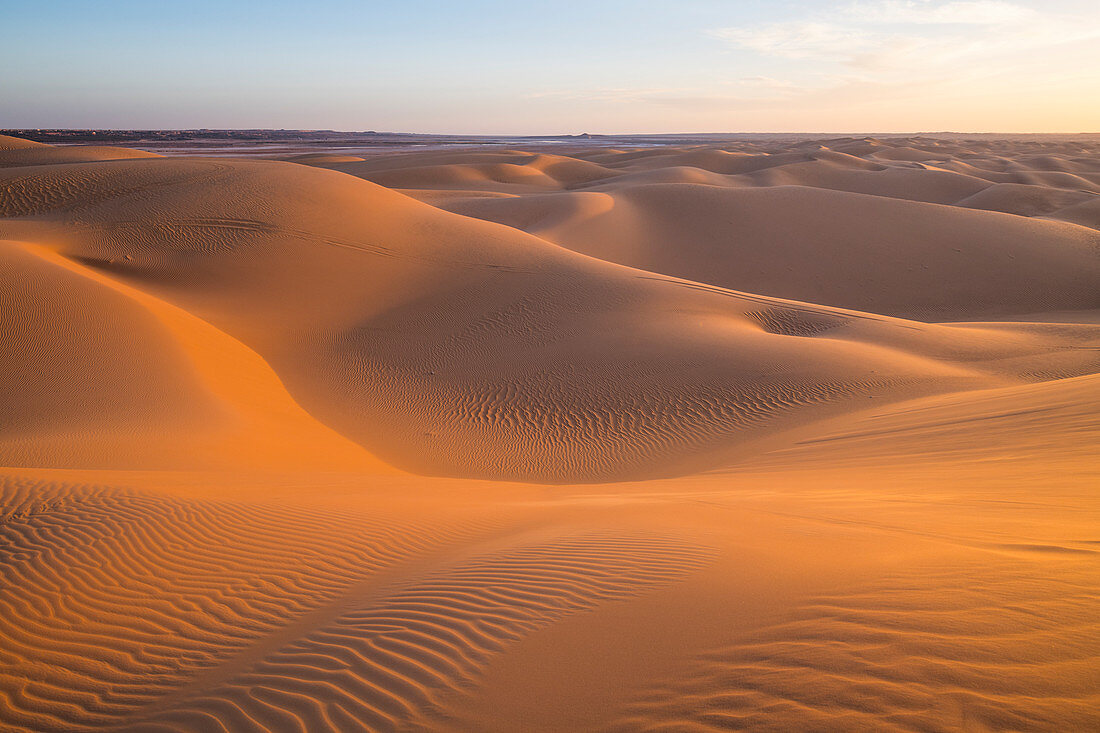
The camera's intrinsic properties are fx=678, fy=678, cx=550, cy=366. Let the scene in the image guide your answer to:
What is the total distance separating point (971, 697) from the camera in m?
2.44

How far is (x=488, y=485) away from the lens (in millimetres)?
8367

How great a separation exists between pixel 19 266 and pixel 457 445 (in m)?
8.73

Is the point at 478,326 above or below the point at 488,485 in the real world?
above

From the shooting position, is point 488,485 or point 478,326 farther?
point 478,326

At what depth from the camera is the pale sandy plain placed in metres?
2.91

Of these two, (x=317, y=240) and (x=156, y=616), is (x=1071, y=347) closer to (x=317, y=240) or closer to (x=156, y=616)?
(x=156, y=616)

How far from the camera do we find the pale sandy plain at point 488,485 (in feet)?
9.55

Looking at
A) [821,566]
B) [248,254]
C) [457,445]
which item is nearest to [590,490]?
[457,445]

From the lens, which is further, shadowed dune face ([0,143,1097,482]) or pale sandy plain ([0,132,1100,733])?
shadowed dune face ([0,143,1097,482])

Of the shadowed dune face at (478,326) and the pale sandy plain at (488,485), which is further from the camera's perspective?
the shadowed dune face at (478,326)

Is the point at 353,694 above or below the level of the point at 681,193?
below

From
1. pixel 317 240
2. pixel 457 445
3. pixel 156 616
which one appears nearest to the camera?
pixel 156 616

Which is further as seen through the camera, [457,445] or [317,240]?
[317,240]

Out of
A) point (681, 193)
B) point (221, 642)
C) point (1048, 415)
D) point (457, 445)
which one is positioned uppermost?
point (681, 193)
